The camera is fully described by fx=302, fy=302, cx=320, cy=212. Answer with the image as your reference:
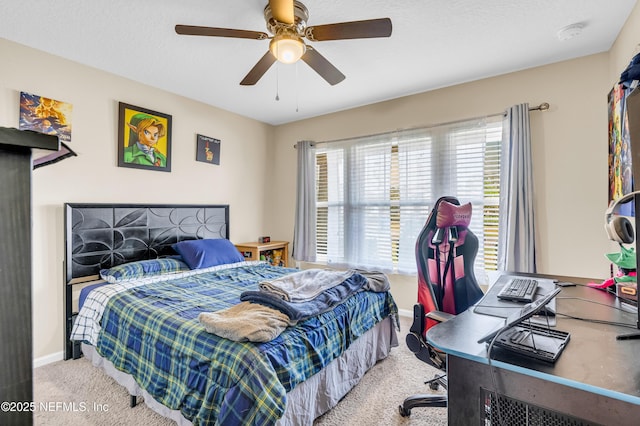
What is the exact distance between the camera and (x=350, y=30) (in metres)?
1.77

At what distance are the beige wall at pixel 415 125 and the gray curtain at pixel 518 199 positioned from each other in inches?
5.0

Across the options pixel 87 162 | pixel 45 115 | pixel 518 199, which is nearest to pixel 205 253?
Answer: pixel 87 162

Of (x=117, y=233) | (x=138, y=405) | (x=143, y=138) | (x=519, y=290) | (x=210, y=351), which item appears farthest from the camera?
(x=143, y=138)

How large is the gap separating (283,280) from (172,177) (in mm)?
2103

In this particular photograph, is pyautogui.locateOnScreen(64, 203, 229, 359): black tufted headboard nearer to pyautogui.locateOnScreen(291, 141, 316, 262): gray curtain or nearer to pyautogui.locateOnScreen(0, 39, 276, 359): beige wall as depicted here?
pyautogui.locateOnScreen(0, 39, 276, 359): beige wall

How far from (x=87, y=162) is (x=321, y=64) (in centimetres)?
235

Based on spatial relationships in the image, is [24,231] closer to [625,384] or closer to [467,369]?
[467,369]

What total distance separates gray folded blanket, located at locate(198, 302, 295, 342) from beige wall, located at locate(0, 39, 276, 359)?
1.20m

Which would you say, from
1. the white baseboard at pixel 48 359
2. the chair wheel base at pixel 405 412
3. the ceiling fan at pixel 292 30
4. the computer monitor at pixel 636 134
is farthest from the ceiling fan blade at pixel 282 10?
the white baseboard at pixel 48 359

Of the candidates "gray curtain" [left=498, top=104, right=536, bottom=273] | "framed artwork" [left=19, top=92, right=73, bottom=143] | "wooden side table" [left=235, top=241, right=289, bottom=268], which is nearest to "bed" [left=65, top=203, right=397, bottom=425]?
"wooden side table" [left=235, top=241, right=289, bottom=268]

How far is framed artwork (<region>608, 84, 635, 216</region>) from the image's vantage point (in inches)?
76.5

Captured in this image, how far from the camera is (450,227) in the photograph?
76.0 inches

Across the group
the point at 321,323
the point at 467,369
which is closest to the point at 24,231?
the point at 467,369

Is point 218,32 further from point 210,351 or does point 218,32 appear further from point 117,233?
point 117,233
